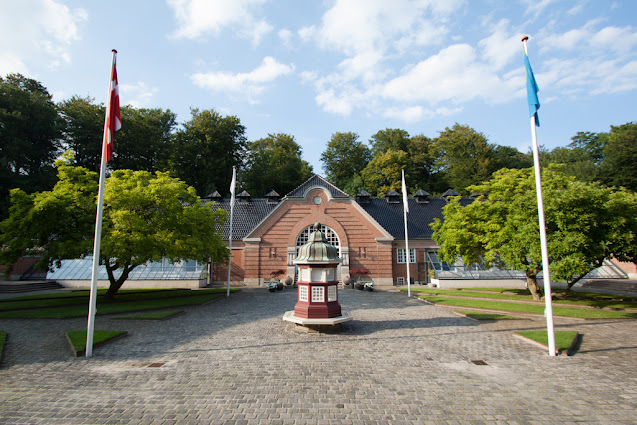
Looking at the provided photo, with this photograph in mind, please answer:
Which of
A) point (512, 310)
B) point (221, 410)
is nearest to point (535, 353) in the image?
point (512, 310)

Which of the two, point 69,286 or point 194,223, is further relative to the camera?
point 69,286

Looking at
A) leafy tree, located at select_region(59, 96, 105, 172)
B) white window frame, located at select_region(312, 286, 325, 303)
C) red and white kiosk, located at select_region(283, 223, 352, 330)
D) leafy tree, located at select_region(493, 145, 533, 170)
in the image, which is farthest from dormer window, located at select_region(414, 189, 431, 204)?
leafy tree, located at select_region(59, 96, 105, 172)

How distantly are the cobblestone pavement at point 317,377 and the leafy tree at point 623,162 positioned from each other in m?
46.4

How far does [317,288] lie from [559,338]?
8.53m

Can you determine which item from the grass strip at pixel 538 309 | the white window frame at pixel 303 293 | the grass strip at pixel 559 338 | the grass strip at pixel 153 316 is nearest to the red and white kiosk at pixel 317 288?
the white window frame at pixel 303 293

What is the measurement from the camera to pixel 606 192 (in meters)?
16.8

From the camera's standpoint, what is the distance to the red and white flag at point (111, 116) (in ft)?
34.9

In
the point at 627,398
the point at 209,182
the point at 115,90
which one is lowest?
the point at 627,398

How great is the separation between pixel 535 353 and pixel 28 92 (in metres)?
54.9

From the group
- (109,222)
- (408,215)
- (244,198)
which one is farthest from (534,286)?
(244,198)

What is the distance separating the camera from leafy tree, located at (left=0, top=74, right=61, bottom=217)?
122 ft

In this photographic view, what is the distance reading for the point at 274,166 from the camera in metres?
53.5

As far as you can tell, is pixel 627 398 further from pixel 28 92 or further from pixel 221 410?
pixel 28 92

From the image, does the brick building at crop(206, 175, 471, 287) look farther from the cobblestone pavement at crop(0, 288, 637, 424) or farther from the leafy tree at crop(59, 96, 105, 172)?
the leafy tree at crop(59, 96, 105, 172)
